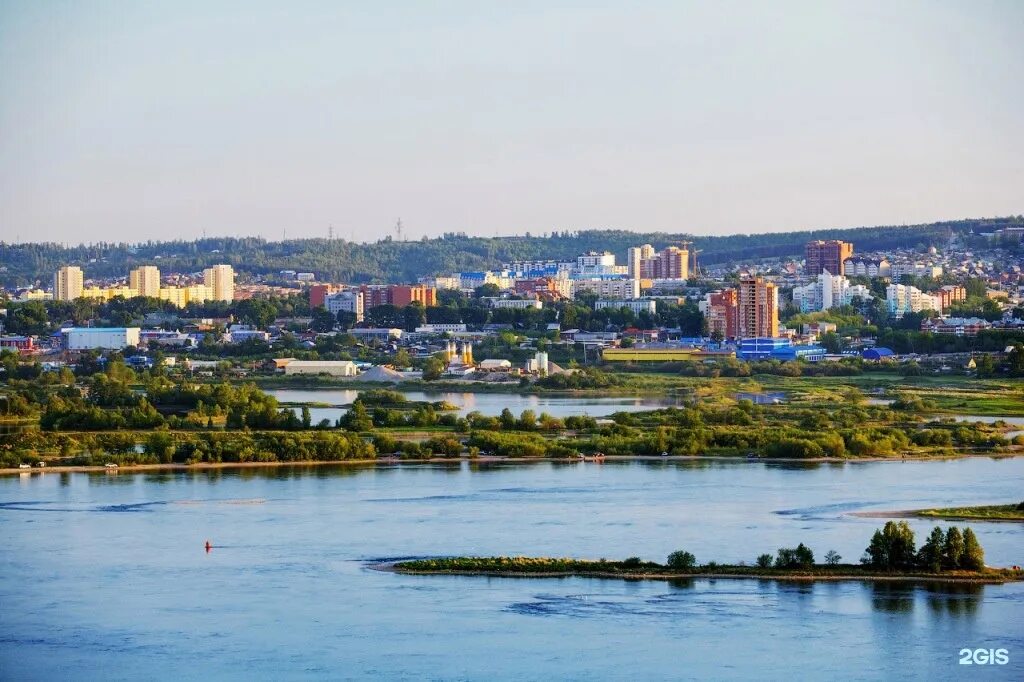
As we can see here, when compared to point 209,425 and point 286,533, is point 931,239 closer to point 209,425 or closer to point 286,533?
point 209,425

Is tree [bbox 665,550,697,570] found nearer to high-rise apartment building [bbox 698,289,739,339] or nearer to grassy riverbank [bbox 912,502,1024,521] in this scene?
grassy riverbank [bbox 912,502,1024,521]

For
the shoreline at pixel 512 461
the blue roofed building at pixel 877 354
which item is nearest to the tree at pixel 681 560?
the shoreline at pixel 512 461

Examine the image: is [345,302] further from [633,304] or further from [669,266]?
[669,266]

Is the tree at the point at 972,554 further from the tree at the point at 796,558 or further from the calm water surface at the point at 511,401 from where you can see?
the calm water surface at the point at 511,401

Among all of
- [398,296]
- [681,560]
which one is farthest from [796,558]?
[398,296]

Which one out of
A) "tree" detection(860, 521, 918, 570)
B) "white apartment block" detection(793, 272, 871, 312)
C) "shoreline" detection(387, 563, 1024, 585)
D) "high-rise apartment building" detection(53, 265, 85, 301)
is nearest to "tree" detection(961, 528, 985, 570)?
"shoreline" detection(387, 563, 1024, 585)
